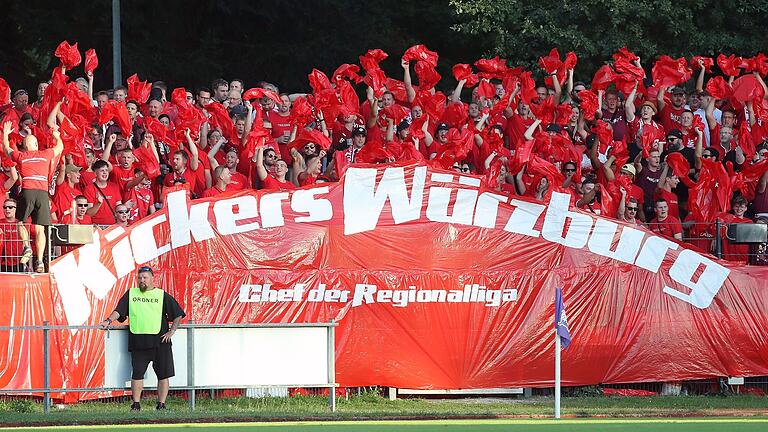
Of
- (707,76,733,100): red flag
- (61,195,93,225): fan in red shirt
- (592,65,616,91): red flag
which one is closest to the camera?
(61,195,93,225): fan in red shirt

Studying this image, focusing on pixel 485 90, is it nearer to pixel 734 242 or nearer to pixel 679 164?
pixel 679 164

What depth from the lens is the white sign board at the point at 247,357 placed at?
1705 cm

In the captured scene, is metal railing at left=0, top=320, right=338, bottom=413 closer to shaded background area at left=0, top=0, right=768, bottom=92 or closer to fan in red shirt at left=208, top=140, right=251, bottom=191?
fan in red shirt at left=208, top=140, right=251, bottom=191

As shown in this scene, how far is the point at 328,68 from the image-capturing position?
30.0 meters

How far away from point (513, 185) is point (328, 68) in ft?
35.4

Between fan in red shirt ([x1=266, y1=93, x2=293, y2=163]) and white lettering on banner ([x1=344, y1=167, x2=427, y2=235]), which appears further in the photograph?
fan in red shirt ([x1=266, y1=93, x2=293, y2=163])

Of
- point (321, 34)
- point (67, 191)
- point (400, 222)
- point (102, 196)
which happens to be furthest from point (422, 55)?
point (321, 34)

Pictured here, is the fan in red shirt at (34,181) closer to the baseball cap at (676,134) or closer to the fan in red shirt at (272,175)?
the fan in red shirt at (272,175)

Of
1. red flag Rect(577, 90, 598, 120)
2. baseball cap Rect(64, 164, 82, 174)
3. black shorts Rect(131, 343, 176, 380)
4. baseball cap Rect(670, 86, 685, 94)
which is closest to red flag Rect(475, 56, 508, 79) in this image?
red flag Rect(577, 90, 598, 120)

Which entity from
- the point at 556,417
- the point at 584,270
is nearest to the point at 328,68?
the point at 584,270

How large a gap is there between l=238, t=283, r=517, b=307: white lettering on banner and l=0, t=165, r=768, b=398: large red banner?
11mm

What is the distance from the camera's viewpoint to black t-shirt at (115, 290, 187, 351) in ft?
55.1

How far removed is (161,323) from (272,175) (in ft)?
10.7

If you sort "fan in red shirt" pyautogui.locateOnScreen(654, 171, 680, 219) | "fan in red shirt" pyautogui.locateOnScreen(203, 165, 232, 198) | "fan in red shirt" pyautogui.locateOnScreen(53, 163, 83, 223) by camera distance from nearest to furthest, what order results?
"fan in red shirt" pyautogui.locateOnScreen(53, 163, 83, 223) < "fan in red shirt" pyautogui.locateOnScreen(203, 165, 232, 198) < "fan in red shirt" pyautogui.locateOnScreen(654, 171, 680, 219)
